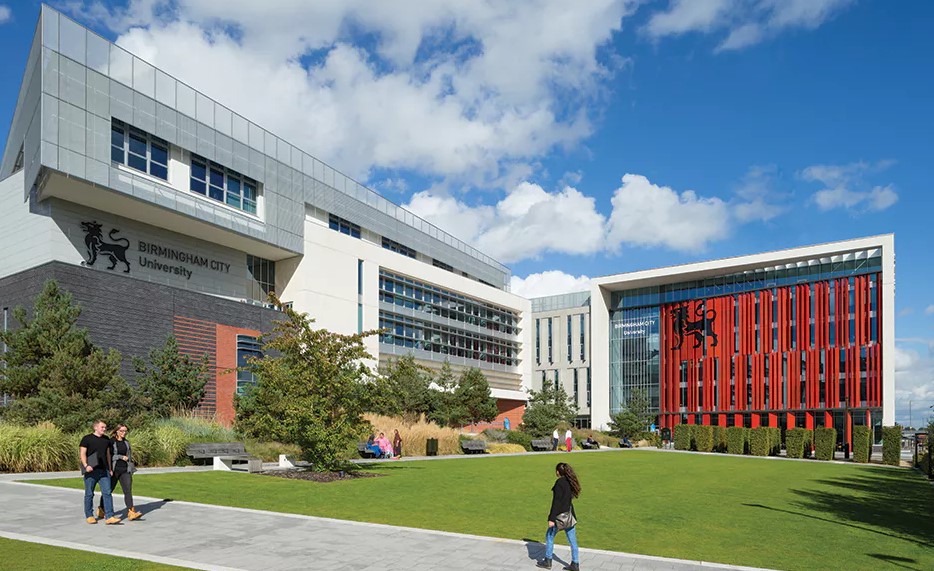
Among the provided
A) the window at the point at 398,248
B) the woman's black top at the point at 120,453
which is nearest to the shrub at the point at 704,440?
the window at the point at 398,248

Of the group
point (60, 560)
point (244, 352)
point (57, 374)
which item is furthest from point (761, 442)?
point (60, 560)

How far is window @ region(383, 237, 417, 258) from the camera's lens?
181 feet

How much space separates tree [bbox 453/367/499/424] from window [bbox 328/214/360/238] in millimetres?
12719

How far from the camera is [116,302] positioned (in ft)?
96.7

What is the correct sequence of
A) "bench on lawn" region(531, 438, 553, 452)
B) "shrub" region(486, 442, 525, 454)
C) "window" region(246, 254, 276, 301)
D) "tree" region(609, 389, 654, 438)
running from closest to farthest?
1. "shrub" region(486, 442, 525, 454)
2. "window" region(246, 254, 276, 301)
3. "bench on lawn" region(531, 438, 553, 452)
4. "tree" region(609, 389, 654, 438)

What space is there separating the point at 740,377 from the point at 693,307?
870cm

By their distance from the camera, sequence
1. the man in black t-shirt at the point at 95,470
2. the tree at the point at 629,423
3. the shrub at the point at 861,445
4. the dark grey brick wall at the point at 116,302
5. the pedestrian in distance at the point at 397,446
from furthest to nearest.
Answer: the tree at the point at 629,423 → the shrub at the point at 861,445 → the pedestrian in distance at the point at 397,446 → the dark grey brick wall at the point at 116,302 → the man in black t-shirt at the point at 95,470

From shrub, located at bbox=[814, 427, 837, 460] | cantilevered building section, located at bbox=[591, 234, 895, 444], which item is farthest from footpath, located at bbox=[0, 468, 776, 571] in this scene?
cantilevered building section, located at bbox=[591, 234, 895, 444]

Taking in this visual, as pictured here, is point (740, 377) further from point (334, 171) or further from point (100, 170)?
point (100, 170)

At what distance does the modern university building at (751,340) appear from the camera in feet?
207

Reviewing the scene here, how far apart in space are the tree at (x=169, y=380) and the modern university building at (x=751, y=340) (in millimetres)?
44758

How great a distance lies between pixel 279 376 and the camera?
20.6 m

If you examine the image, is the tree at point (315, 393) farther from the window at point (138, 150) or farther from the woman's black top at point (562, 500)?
the window at point (138, 150)

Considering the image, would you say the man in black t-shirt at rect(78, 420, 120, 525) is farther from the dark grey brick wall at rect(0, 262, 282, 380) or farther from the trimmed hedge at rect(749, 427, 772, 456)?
the trimmed hedge at rect(749, 427, 772, 456)
